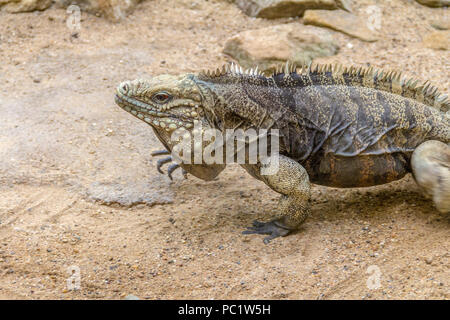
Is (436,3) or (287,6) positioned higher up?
(436,3)

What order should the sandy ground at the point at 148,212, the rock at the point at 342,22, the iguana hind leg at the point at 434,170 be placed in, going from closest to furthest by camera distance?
the sandy ground at the point at 148,212, the iguana hind leg at the point at 434,170, the rock at the point at 342,22

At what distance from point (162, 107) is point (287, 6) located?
6.18 meters

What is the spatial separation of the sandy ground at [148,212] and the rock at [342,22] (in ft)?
0.79

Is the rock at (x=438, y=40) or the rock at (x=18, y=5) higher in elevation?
the rock at (x=438, y=40)

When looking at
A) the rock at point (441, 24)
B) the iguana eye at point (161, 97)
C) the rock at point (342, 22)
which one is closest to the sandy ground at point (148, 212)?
the rock at point (342, 22)

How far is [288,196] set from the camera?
5703 millimetres

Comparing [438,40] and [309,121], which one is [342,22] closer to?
[438,40]

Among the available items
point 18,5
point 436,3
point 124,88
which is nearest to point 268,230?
point 124,88

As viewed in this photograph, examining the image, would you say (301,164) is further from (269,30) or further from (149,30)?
(149,30)

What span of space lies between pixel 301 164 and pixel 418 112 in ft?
4.69

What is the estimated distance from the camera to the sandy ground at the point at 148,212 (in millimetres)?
5000

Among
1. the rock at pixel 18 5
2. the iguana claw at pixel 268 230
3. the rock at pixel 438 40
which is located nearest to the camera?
the iguana claw at pixel 268 230

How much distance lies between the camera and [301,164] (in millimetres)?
5926

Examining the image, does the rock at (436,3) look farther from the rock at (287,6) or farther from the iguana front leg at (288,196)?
the iguana front leg at (288,196)
